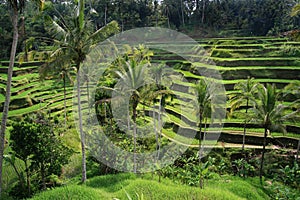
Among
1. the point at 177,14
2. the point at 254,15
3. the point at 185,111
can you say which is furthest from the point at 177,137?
the point at 177,14

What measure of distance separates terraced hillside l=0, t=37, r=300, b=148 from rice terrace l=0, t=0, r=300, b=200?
0.08 metres

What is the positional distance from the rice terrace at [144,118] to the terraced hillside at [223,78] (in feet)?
0.27

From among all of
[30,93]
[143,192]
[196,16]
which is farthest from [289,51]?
[196,16]

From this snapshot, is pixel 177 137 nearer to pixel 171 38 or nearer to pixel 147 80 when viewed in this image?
pixel 147 80

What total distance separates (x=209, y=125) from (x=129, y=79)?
832 centimetres

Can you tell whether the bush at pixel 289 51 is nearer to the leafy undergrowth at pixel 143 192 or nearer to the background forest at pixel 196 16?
the background forest at pixel 196 16

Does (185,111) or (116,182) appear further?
(185,111)

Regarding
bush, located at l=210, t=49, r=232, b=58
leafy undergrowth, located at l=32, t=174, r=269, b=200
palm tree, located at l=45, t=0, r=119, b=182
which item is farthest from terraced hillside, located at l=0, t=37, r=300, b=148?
palm tree, located at l=45, t=0, r=119, b=182

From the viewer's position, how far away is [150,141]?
1695cm

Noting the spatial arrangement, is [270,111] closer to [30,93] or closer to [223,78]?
[223,78]

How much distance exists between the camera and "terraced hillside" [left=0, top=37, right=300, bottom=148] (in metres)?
17.0

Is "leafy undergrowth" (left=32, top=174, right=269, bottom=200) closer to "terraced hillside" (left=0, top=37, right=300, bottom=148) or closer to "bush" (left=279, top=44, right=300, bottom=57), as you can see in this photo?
"terraced hillside" (left=0, top=37, right=300, bottom=148)

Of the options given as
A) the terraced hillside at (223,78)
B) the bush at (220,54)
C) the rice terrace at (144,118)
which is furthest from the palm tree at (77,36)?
the bush at (220,54)

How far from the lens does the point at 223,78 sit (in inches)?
949
